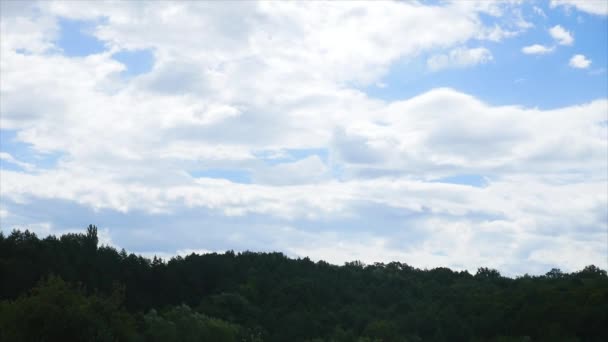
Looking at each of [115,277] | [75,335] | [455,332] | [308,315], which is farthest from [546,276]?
[75,335]

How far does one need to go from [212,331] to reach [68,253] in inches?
1068

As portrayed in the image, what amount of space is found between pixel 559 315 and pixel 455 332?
39.6ft

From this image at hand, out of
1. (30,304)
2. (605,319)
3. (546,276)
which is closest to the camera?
(30,304)

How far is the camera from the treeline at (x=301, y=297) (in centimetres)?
7212

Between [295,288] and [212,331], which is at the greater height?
[295,288]

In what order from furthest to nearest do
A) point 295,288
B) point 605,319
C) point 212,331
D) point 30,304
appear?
point 295,288, point 605,319, point 212,331, point 30,304

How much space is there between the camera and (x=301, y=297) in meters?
103

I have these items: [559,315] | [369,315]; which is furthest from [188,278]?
[559,315]

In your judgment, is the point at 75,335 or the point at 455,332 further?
the point at 455,332

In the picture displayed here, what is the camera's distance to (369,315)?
318ft

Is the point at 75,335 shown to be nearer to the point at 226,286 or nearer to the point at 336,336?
the point at 336,336

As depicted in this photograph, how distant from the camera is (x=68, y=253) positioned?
83.7 m

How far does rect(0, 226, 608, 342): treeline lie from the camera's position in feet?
237

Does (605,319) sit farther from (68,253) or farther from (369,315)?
(68,253)
